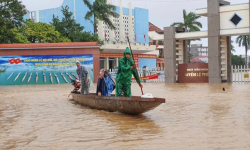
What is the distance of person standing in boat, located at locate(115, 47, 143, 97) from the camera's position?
10.1 metres

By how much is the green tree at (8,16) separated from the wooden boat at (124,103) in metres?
23.2

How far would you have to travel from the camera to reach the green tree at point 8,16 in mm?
32688

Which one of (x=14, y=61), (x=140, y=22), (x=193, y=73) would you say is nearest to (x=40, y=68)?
(x=14, y=61)

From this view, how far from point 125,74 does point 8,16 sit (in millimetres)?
25526

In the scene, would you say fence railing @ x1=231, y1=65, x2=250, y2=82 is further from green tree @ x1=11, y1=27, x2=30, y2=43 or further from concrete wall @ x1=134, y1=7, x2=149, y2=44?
concrete wall @ x1=134, y1=7, x2=149, y2=44

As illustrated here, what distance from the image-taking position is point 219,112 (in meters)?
10.0

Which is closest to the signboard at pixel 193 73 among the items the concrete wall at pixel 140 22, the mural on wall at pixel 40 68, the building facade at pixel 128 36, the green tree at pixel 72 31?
the mural on wall at pixel 40 68

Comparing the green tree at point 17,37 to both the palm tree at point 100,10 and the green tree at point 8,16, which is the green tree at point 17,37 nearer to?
the green tree at point 8,16

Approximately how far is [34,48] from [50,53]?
48.8 inches

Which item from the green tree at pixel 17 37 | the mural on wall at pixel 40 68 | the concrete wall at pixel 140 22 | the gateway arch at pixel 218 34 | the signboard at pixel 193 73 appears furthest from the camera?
the concrete wall at pixel 140 22

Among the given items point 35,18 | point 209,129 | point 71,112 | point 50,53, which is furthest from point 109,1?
point 209,129

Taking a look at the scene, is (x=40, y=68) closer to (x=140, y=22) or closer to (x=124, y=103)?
(x=124, y=103)

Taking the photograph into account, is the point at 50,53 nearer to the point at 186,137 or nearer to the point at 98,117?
the point at 98,117

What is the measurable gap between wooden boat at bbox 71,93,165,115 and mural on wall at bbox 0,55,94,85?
1732cm
